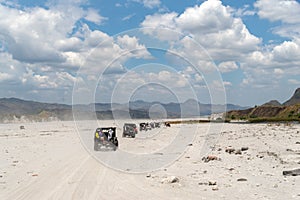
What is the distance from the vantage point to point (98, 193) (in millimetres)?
12742

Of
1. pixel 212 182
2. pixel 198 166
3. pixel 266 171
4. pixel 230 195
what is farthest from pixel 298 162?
pixel 230 195

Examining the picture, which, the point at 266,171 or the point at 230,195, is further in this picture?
the point at 266,171

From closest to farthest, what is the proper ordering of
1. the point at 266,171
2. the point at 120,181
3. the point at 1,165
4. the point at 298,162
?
1. the point at 120,181
2. the point at 266,171
3. the point at 298,162
4. the point at 1,165

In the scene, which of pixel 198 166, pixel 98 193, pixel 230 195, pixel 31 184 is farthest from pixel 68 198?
pixel 198 166

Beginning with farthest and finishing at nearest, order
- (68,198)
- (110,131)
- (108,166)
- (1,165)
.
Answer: (110,131), (1,165), (108,166), (68,198)

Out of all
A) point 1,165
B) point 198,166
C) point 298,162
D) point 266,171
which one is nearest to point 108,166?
point 198,166

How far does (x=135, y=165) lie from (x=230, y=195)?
9.15 metres

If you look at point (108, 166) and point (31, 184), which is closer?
point (31, 184)

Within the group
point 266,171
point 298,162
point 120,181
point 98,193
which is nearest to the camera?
point 98,193

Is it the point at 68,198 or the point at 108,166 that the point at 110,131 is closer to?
the point at 108,166

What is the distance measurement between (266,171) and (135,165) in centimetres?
707

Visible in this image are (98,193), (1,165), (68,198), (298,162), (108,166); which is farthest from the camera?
(1,165)

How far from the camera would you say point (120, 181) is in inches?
601

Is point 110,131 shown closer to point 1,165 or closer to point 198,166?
point 1,165
